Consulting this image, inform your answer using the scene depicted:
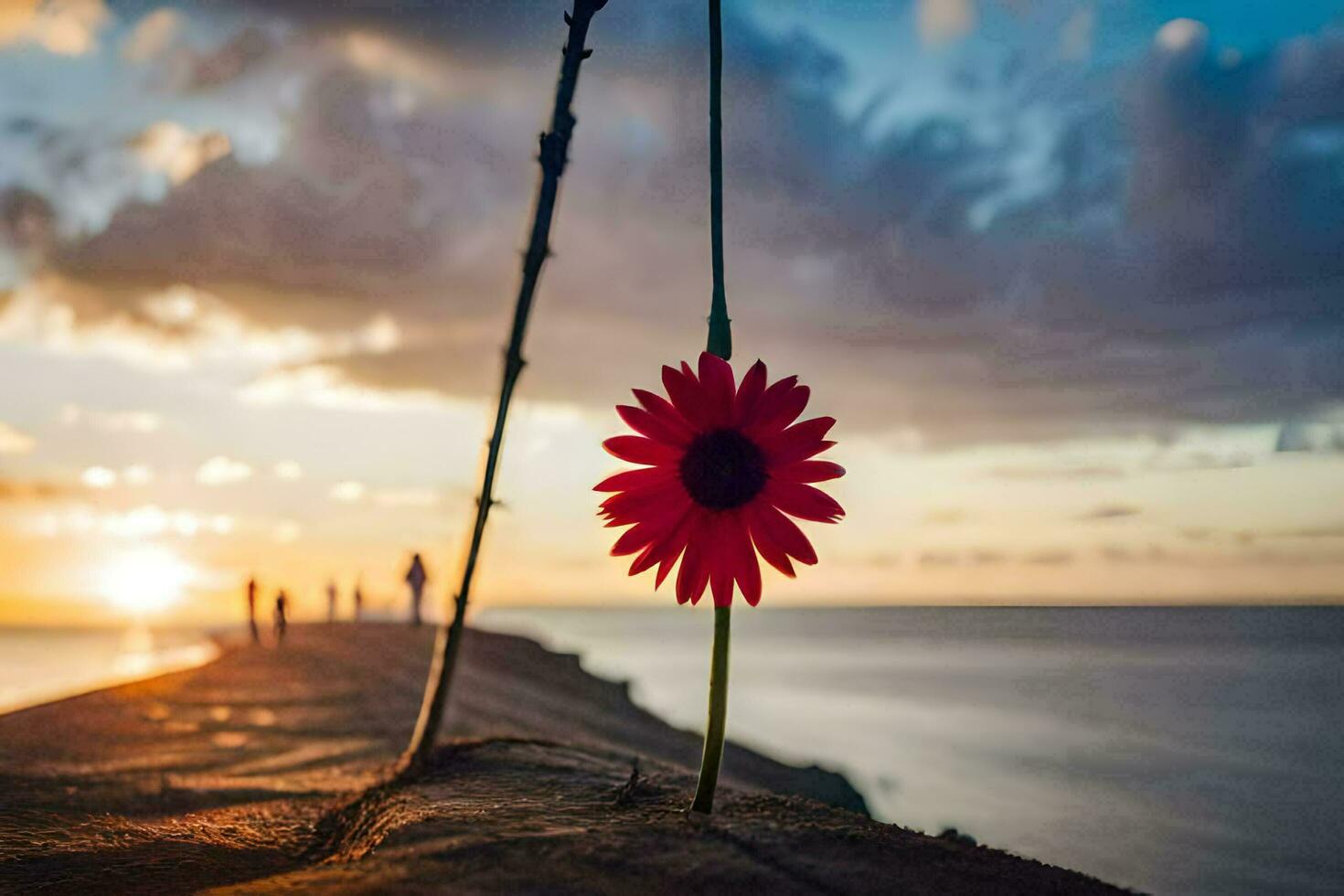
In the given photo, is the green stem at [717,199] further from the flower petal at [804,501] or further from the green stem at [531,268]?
the green stem at [531,268]

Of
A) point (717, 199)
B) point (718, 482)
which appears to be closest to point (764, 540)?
point (718, 482)

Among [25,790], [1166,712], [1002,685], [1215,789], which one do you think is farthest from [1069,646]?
[25,790]

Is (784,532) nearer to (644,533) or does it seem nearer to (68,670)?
(644,533)

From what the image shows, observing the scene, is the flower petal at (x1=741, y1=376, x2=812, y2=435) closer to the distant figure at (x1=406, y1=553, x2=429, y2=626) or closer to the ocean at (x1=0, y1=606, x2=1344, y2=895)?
the ocean at (x1=0, y1=606, x2=1344, y2=895)

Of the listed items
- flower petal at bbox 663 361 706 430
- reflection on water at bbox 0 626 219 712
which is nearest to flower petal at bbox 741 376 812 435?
flower petal at bbox 663 361 706 430

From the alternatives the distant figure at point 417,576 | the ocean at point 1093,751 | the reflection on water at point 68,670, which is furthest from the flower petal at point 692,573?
the distant figure at point 417,576

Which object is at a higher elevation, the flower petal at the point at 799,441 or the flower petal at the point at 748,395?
the flower petal at the point at 748,395

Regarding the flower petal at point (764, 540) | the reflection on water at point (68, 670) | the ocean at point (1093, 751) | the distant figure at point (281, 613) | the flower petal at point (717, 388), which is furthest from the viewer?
the distant figure at point (281, 613)

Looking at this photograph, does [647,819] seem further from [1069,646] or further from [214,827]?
[1069,646]
